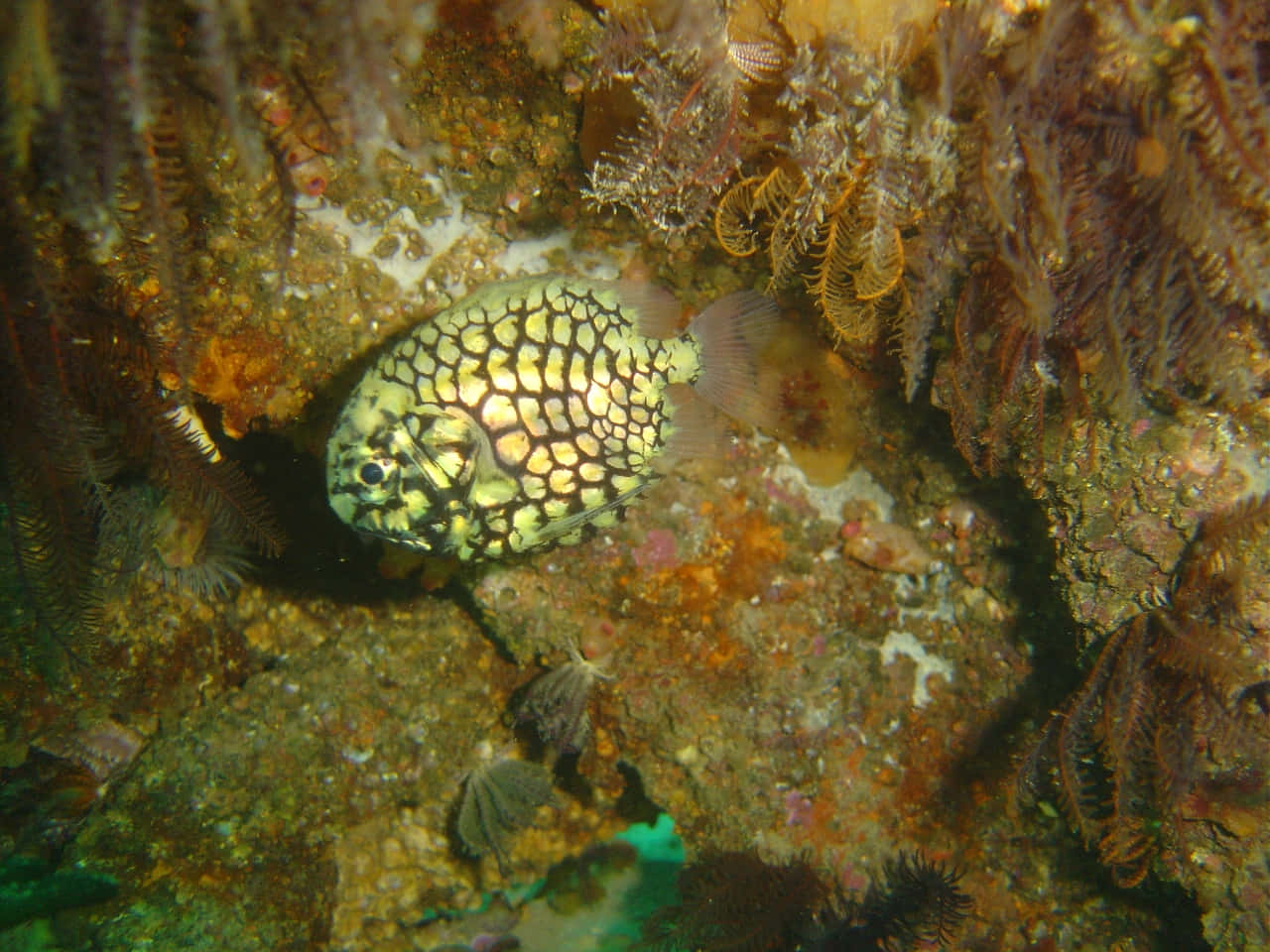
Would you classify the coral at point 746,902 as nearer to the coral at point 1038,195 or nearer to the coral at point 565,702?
the coral at point 565,702

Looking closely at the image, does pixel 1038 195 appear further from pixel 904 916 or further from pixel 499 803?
pixel 499 803

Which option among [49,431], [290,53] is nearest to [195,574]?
[49,431]

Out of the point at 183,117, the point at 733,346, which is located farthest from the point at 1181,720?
the point at 183,117

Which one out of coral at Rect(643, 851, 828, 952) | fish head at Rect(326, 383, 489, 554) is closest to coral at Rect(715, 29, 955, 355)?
fish head at Rect(326, 383, 489, 554)

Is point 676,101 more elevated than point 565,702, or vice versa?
point 676,101

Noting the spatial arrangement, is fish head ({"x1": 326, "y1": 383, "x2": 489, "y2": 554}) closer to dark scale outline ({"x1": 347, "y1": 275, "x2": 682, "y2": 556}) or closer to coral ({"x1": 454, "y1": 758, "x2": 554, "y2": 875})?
dark scale outline ({"x1": 347, "y1": 275, "x2": 682, "y2": 556})

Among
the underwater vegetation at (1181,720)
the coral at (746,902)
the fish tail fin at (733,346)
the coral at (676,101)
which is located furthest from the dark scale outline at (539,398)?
the coral at (746,902)

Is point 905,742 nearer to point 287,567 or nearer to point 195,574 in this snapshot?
point 287,567
